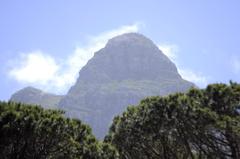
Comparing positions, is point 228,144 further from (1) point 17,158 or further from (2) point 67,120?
(1) point 17,158

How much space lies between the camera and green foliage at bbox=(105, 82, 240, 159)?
110 feet

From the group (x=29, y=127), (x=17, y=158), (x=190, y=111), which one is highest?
(x=190, y=111)

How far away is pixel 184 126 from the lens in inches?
1410

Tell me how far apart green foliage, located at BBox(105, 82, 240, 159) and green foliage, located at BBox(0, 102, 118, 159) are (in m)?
4.14

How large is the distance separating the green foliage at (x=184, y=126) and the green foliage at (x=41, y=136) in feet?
13.6

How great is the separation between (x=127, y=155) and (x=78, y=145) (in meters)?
8.74

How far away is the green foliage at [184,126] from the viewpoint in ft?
110

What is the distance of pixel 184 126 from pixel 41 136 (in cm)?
1141

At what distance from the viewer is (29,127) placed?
30891 millimetres

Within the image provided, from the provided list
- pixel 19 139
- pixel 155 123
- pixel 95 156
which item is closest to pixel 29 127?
pixel 19 139

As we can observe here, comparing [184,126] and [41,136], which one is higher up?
[184,126]

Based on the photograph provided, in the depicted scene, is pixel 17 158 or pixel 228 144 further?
pixel 228 144

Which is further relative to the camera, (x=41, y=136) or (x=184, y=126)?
(x=184, y=126)

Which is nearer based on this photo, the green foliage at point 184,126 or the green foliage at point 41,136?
the green foliage at point 41,136
